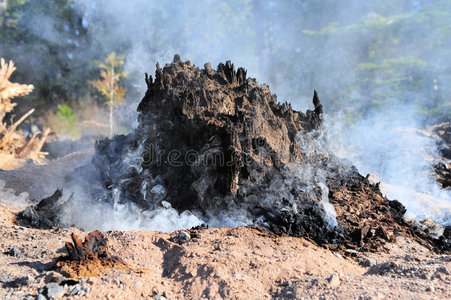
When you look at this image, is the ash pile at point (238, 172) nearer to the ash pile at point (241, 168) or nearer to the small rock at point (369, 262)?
the ash pile at point (241, 168)

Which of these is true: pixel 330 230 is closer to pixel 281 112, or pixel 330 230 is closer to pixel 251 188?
pixel 251 188

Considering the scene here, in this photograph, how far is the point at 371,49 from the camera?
50.3ft

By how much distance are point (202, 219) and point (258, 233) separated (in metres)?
0.79

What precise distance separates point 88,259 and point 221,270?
0.92m

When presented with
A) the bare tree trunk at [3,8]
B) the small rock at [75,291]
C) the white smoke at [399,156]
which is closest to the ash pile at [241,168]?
the white smoke at [399,156]

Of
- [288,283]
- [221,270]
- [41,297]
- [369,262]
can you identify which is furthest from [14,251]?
[369,262]

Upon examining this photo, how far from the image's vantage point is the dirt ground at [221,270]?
2211 mm

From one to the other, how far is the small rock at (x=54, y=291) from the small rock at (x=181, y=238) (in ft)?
3.55

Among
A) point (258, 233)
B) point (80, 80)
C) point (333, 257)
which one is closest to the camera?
point (333, 257)

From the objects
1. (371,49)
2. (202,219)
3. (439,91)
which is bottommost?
(202,219)

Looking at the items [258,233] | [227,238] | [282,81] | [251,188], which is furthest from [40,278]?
[282,81]

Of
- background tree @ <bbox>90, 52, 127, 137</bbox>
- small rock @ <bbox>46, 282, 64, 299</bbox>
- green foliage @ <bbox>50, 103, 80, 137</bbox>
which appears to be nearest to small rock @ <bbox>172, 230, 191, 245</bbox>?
small rock @ <bbox>46, 282, 64, 299</bbox>

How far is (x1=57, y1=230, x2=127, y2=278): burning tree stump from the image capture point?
2363mm

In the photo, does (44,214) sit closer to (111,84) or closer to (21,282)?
(21,282)
